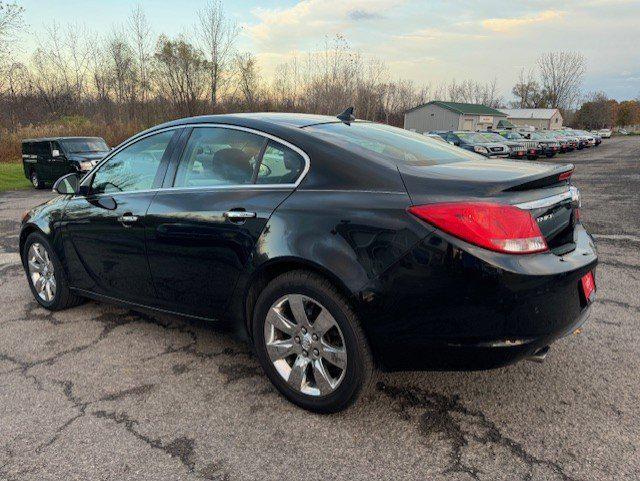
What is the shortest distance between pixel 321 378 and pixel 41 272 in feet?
10.4

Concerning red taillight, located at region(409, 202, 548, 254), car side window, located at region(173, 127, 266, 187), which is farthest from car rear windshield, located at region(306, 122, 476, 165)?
red taillight, located at region(409, 202, 548, 254)

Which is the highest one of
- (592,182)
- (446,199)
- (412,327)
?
(446,199)

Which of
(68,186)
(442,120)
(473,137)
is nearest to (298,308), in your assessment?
(68,186)

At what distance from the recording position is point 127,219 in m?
3.44

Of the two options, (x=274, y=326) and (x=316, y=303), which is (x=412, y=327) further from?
(x=274, y=326)

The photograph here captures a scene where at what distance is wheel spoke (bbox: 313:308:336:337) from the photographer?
2512 millimetres

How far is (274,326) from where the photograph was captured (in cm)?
275

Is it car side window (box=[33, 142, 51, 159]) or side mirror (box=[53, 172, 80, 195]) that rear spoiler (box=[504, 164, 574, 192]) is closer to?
side mirror (box=[53, 172, 80, 195])

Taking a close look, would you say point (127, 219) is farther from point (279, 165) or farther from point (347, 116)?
point (347, 116)

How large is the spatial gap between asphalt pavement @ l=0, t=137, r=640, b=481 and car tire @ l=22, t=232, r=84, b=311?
1.58 feet

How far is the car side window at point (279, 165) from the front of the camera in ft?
9.13

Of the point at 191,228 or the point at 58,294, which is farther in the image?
the point at 58,294

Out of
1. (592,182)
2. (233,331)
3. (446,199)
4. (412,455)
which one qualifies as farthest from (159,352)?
(592,182)

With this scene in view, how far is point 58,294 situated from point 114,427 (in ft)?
6.91
